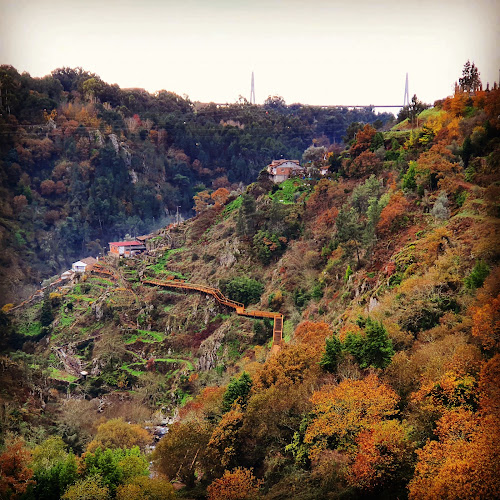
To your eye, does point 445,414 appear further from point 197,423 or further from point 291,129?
point 291,129

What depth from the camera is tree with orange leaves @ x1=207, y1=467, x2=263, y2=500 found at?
1325cm

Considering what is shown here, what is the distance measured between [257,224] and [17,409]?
23166 mm

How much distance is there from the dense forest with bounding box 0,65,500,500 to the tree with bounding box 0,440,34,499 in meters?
0.06

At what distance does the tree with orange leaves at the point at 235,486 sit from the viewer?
13.2 meters

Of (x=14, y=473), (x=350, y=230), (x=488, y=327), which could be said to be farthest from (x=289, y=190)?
(x=14, y=473)

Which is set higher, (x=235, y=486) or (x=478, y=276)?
(x=478, y=276)

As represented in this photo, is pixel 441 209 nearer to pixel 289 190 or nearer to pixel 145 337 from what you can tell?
pixel 145 337

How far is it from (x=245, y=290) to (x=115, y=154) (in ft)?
151

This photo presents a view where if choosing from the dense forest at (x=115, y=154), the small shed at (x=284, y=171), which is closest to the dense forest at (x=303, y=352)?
the small shed at (x=284, y=171)

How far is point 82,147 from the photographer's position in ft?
230

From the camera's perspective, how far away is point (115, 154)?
7225 cm

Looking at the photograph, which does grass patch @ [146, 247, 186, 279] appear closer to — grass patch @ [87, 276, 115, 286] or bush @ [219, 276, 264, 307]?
grass patch @ [87, 276, 115, 286]

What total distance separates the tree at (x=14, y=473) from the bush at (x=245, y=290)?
20.3m

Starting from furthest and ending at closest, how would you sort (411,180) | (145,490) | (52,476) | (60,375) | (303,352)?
(60,375) < (411,180) < (303,352) < (52,476) < (145,490)
